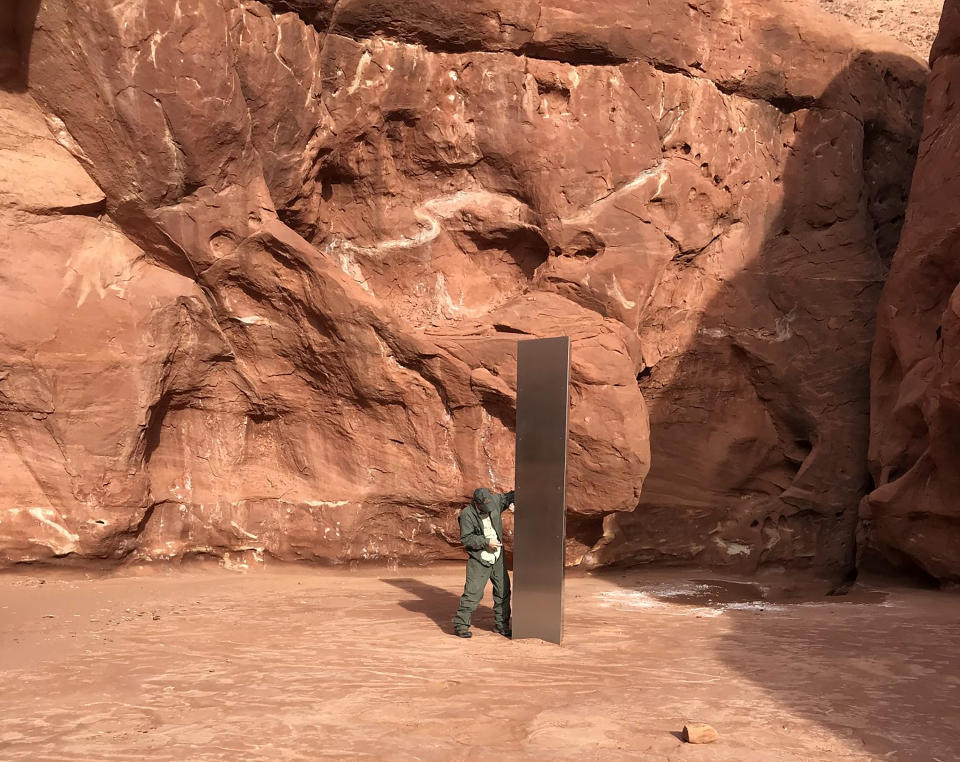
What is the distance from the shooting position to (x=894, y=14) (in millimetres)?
24250

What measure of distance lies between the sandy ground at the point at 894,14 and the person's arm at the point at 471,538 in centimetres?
1958

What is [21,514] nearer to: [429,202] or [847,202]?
[429,202]

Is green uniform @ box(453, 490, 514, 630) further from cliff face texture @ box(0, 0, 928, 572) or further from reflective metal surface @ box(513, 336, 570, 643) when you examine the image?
cliff face texture @ box(0, 0, 928, 572)

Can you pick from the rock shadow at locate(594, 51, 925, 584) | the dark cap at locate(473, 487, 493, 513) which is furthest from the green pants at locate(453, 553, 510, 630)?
the rock shadow at locate(594, 51, 925, 584)

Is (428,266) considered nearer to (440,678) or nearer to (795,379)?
(795,379)

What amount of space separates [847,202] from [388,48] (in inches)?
272

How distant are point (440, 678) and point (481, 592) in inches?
66.2

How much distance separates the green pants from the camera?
7699 mm

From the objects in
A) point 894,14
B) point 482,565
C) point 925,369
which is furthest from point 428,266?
point 894,14

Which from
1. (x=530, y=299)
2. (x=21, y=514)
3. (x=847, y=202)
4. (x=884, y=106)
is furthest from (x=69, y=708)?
(x=884, y=106)

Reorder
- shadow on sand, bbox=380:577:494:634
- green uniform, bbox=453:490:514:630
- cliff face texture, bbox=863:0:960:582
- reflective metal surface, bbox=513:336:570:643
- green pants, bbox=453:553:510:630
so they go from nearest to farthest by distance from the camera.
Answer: reflective metal surface, bbox=513:336:570:643 → green pants, bbox=453:553:510:630 → green uniform, bbox=453:490:514:630 → shadow on sand, bbox=380:577:494:634 → cliff face texture, bbox=863:0:960:582

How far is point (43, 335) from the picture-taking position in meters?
9.95

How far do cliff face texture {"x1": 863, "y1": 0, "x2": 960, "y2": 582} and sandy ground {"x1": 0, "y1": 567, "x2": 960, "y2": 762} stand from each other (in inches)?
70.2

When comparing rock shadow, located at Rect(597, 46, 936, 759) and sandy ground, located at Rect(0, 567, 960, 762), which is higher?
rock shadow, located at Rect(597, 46, 936, 759)
